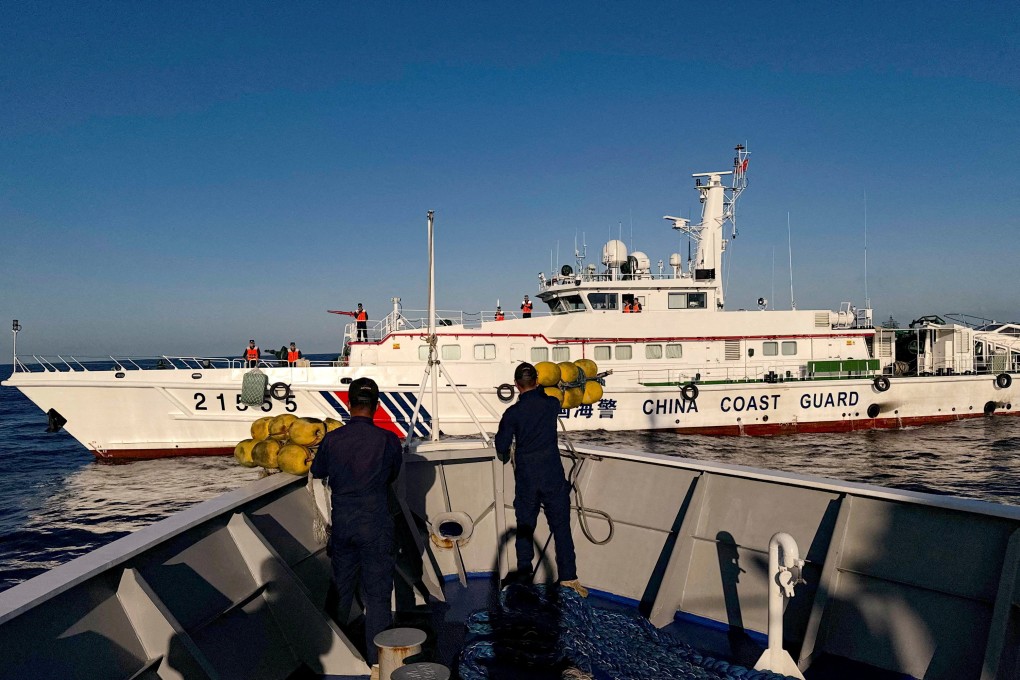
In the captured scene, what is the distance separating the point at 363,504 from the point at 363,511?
0.13ft

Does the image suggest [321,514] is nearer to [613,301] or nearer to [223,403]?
[223,403]

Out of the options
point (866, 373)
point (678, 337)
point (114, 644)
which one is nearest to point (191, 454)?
point (678, 337)

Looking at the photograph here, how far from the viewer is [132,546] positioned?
9.21 ft

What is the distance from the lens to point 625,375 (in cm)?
1781

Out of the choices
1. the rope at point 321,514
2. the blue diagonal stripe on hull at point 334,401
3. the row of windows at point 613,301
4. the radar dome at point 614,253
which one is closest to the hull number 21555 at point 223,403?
the blue diagonal stripe on hull at point 334,401

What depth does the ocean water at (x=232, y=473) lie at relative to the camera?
11.7 meters

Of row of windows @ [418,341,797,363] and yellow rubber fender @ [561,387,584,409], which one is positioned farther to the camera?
row of windows @ [418,341,797,363]

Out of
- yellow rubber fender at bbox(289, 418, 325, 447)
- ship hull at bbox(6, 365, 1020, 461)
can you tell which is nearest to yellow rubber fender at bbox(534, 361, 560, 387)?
yellow rubber fender at bbox(289, 418, 325, 447)

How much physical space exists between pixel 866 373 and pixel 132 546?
20291 mm

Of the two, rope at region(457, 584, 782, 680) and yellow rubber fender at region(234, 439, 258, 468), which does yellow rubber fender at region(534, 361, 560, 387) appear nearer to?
rope at region(457, 584, 782, 680)

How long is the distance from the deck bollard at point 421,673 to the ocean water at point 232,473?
1035 centimetres

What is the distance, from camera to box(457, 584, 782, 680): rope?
10.9 ft

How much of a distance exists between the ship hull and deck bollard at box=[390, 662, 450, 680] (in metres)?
12.2

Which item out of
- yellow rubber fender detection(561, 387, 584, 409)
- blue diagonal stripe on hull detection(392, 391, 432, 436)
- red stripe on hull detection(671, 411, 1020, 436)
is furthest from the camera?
red stripe on hull detection(671, 411, 1020, 436)
